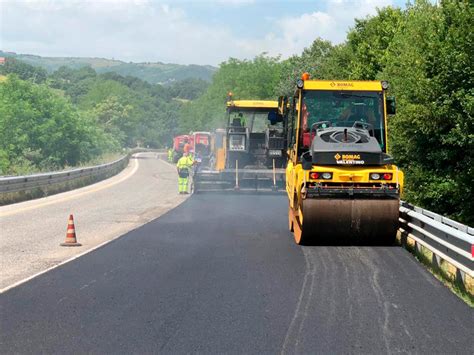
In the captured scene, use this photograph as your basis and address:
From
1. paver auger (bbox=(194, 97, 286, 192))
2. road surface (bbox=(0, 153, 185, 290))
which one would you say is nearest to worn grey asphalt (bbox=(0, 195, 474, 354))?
road surface (bbox=(0, 153, 185, 290))

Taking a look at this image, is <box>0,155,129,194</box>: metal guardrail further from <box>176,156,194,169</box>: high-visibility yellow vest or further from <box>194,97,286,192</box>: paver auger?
<box>194,97,286,192</box>: paver auger

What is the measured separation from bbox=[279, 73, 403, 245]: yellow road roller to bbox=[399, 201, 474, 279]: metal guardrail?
0.43m

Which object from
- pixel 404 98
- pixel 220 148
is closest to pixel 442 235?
pixel 404 98

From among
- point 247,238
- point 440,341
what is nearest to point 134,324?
point 440,341

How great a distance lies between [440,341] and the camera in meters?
6.36

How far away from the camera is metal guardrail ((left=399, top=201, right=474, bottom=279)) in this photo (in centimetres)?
864

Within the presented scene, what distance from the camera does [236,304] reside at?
7.71 metres

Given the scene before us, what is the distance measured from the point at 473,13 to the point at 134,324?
1138 centimetres

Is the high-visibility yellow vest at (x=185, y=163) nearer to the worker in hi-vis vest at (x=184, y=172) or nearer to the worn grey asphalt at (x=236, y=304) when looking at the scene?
the worker in hi-vis vest at (x=184, y=172)

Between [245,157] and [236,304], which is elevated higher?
[245,157]

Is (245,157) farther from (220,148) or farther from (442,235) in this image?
(442,235)

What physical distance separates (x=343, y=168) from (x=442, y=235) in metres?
2.94

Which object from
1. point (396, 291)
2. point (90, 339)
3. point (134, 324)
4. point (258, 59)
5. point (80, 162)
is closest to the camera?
point (90, 339)

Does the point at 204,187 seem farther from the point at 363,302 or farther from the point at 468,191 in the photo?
the point at 363,302
